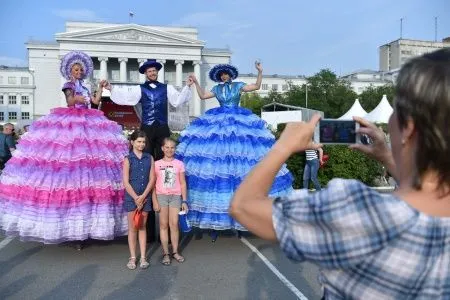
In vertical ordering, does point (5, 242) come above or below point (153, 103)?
below

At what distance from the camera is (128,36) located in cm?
7350

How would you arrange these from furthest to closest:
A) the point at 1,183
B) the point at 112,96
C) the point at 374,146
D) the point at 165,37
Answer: the point at 165,37 → the point at 112,96 → the point at 1,183 → the point at 374,146

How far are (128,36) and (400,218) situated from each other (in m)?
76.1

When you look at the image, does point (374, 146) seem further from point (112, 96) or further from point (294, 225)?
point (112, 96)

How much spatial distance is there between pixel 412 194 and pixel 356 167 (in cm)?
1233

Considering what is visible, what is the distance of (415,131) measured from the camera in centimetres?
129

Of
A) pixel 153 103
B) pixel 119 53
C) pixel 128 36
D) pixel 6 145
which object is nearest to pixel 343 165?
pixel 153 103

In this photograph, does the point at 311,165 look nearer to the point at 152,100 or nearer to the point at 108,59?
the point at 152,100

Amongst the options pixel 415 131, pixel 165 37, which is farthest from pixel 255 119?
pixel 165 37

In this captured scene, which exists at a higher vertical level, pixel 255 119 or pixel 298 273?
pixel 255 119

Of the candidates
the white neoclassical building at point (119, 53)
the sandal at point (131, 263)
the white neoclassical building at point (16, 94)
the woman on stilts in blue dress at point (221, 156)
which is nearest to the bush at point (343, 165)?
the woman on stilts in blue dress at point (221, 156)

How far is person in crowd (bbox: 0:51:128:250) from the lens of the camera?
19.0ft

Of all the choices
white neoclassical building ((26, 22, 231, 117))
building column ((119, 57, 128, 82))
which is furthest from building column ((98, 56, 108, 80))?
building column ((119, 57, 128, 82))

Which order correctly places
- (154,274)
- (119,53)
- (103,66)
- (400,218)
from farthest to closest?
(119,53) → (103,66) → (154,274) → (400,218)
